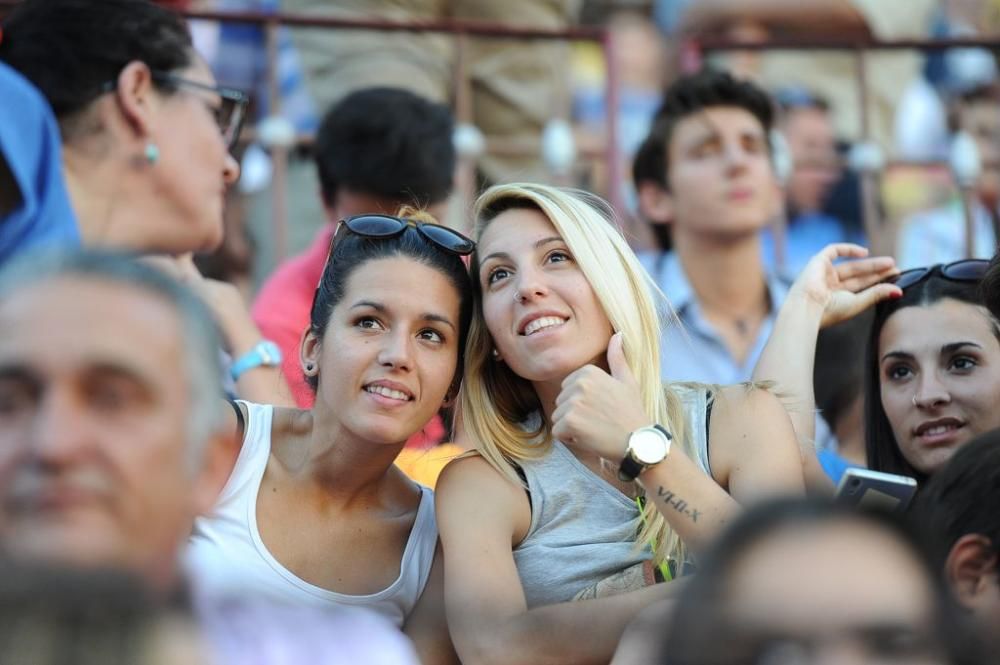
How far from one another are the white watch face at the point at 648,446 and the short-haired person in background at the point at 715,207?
195cm

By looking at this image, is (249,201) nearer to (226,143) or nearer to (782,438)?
(226,143)

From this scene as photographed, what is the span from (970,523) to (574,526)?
1.10 metres

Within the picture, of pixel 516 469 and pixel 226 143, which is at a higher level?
pixel 226 143

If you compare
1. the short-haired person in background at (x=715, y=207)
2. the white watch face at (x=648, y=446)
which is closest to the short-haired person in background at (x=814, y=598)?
the white watch face at (x=648, y=446)

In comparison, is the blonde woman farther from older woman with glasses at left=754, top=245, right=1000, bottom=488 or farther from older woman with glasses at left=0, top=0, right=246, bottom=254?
older woman with glasses at left=0, top=0, right=246, bottom=254

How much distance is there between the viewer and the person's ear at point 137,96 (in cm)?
422

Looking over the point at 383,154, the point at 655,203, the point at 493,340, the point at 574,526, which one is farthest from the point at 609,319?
the point at 655,203

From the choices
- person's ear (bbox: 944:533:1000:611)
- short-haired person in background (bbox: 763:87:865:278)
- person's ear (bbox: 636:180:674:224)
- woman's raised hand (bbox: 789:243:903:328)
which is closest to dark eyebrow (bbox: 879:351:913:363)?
woman's raised hand (bbox: 789:243:903:328)

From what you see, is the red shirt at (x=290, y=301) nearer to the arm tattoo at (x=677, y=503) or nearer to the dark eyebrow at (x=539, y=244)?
the dark eyebrow at (x=539, y=244)

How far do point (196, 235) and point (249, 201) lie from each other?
1794mm

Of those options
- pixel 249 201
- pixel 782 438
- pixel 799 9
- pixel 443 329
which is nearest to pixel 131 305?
pixel 443 329

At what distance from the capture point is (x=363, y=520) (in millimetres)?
3396

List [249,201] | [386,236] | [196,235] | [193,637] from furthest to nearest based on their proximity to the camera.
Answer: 1. [249,201]
2. [196,235]
3. [386,236]
4. [193,637]

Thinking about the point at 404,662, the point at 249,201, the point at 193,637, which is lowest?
the point at 249,201
